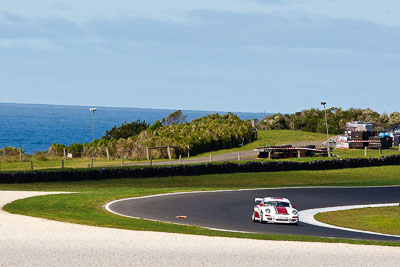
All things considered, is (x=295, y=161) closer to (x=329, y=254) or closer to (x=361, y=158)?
(x=361, y=158)

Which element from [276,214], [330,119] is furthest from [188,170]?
[330,119]

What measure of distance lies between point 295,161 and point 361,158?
7.91 meters

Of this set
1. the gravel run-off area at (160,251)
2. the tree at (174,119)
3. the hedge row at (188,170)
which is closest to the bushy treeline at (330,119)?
the tree at (174,119)

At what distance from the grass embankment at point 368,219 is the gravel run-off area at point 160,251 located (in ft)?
27.5

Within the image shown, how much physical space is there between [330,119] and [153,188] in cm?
8030

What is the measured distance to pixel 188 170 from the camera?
55719 millimetres

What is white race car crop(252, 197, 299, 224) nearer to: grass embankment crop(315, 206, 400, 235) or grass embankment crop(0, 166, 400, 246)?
grass embankment crop(315, 206, 400, 235)

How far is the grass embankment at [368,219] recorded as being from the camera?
95.4 feet

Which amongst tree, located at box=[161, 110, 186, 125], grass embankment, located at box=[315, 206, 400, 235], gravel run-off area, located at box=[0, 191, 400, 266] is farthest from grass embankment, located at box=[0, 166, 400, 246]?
tree, located at box=[161, 110, 186, 125]

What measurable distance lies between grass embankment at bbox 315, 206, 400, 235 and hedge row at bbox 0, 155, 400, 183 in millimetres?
22506

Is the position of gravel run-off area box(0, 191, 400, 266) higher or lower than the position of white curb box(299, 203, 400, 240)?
higher

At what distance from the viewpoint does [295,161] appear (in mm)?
59750

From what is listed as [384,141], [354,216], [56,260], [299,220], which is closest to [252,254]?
[56,260]

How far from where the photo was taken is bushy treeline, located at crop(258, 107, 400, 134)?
120m
